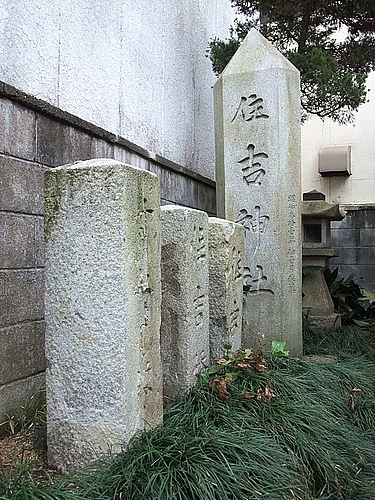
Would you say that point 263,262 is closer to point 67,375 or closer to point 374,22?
point 67,375

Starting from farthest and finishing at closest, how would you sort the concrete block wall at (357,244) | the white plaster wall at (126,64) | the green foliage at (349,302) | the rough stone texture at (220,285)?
the concrete block wall at (357,244), the green foliage at (349,302), the rough stone texture at (220,285), the white plaster wall at (126,64)

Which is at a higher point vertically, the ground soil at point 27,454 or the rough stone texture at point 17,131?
the rough stone texture at point 17,131

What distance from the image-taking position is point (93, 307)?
96.3 inches

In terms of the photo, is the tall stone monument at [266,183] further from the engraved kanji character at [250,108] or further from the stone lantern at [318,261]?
the stone lantern at [318,261]

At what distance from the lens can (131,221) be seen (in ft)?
8.08

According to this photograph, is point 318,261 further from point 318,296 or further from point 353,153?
point 353,153

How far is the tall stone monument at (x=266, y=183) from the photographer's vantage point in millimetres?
4938

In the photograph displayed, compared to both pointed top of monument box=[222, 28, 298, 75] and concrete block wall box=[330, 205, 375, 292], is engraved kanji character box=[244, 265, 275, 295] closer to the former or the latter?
pointed top of monument box=[222, 28, 298, 75]

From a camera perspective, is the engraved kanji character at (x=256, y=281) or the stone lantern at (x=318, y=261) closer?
the engraved kanji character at (x=256, y=281)

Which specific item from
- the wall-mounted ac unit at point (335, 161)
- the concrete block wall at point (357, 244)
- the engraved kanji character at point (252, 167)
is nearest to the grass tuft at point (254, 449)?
the engraved kanji character at point (252, 167)

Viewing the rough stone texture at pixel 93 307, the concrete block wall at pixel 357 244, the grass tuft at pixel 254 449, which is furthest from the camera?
the concrete block wall at pixel 357 244

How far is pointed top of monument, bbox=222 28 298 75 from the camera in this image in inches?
197

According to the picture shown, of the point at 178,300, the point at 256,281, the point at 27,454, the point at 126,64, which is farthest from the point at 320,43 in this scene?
the point at 27,454

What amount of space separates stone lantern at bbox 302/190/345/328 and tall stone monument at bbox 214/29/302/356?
1.14 metres
